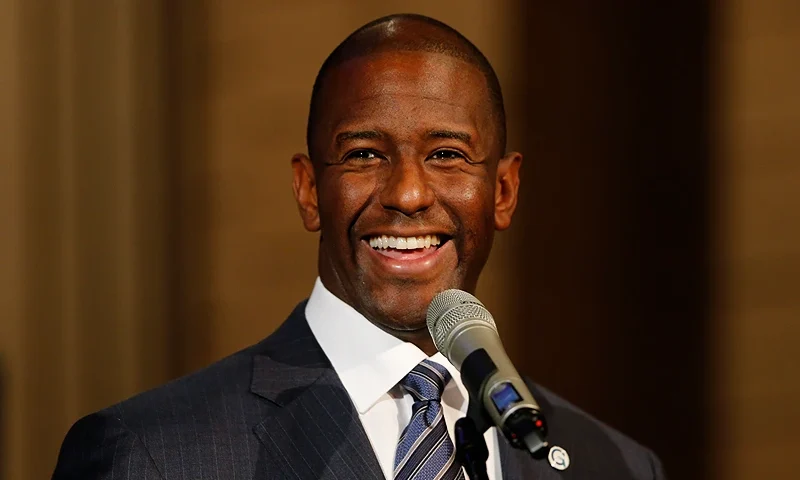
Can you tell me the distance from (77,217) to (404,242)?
142 cm

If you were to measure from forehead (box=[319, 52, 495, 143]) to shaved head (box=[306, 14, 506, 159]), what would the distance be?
0.02 m

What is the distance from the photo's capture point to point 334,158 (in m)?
2.31

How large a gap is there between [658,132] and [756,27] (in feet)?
1.45

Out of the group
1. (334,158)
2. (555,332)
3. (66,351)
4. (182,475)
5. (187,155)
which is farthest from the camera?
(555,332)

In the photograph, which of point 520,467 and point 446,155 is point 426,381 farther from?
point 446,155

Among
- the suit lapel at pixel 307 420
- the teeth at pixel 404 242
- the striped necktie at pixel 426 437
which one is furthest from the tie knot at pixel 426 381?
the teeth at pixel 404 242

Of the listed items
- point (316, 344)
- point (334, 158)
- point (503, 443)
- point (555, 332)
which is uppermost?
point (334, 158)

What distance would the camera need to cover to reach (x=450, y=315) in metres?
1.69

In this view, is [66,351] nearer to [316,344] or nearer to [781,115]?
[316,344]

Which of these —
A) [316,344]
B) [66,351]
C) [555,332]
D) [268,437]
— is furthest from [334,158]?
[555,332]

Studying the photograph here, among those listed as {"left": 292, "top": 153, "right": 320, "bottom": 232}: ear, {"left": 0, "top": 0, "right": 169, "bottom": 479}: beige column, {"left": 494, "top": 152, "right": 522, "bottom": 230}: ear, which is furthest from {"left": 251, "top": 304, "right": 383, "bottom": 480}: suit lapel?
{"left": 0, "top": 0, "right": 169, "bottom": 479}: beige column

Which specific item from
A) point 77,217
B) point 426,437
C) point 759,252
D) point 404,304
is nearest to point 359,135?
point 404,304

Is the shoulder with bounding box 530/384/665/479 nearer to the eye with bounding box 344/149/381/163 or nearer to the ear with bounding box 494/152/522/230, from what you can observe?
the ear with bounding box 494/152/522/230

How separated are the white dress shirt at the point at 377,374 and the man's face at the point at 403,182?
3 centimetres
